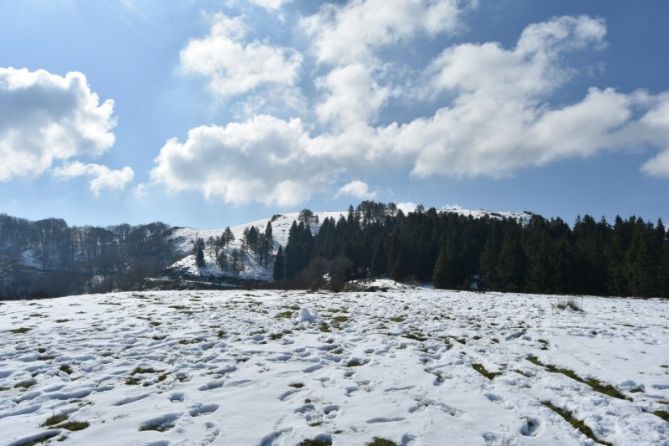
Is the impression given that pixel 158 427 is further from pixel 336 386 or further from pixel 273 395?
pixel 336 386

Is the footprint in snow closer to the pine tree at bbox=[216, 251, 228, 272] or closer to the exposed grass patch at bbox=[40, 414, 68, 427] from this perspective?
the exposed grass patch at bbox=[40, 414, 68, 427]

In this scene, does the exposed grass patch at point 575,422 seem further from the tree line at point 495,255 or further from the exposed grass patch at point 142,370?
the tree line at point 495,255

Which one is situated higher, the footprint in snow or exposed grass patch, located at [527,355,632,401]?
exposed grass patch, located at [527,355,632,401]

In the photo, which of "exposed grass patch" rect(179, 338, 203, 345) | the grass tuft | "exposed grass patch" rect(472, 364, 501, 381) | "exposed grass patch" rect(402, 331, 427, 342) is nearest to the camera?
the grass tuft

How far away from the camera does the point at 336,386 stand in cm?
903

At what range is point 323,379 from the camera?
9602mm

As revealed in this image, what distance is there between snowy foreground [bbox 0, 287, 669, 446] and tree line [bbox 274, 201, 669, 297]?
28452mm

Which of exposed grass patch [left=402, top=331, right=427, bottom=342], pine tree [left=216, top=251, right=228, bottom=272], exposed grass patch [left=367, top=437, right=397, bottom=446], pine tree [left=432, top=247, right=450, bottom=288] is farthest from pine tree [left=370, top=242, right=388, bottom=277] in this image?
exposed grass patch [left=367, top=437, right=397, bottom=446]

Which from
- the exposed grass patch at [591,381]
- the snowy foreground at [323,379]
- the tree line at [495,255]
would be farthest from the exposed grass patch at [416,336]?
the tree line at [495,255]

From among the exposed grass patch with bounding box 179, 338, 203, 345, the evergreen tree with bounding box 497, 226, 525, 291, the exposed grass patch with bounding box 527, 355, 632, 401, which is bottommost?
the exposed grass patch with bounding box 527, 355, 632, 401

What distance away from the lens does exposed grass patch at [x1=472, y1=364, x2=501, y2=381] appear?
32.5 feet

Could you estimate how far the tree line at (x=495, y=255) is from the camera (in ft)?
183

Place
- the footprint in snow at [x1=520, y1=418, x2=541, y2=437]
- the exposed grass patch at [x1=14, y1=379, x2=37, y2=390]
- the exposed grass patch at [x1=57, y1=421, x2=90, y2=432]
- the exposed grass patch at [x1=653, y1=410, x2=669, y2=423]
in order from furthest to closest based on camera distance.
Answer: the exposed grass patch at [x1=14, y1=379, x2=37, y2=390], the exposed grass patch at [x1=653, y1=410, x2=669, y2=423], the exposed grass patch at [x1=57, y1=421, x2=90, y2=432], the footprint in snow at [x1=520, y1=418, x2=541, y2=437]

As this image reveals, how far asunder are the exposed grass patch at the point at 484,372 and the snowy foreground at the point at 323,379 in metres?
0.07
